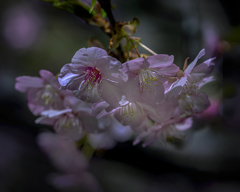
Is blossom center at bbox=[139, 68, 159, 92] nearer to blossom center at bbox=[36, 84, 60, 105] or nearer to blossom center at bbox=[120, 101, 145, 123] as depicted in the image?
blossom center at bbox=[120, 101, 145, 123]

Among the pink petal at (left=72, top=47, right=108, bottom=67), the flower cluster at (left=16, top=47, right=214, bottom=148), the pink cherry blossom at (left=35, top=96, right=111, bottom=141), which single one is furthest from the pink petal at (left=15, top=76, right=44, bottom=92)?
the pink petal at (left=72, top=47, right=108, bottom=67)

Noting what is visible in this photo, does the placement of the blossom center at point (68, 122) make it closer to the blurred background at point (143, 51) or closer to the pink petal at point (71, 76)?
the pink petal at point (71, 76)

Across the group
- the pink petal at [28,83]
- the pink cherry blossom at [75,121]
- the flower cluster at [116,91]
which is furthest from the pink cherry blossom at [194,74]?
the pink petal at [28,83]

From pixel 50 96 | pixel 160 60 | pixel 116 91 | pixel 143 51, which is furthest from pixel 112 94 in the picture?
pixel 143 51

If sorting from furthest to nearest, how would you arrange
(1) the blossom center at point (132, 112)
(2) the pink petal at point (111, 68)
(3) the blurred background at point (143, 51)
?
(3) the blurred background at point (143, 51)
(1) the blossom center at point (132, 112)
(2) the pink petal at point (111, 68)

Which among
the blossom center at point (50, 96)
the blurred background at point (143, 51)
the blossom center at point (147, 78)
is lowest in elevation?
the blurred background at point (143, 51)

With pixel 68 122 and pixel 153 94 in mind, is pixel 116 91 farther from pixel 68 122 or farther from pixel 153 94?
pixel 68 122
